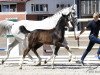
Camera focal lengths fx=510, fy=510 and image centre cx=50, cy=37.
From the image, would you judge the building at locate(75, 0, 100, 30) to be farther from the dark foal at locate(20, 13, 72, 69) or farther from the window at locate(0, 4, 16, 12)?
the dark foal at locate(20, 13, 72, 69)

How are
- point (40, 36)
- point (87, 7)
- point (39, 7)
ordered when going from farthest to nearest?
point (39, 7) → point (87, 7) → point (40, 36)

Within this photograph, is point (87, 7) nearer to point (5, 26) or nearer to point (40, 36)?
point (5, 26)

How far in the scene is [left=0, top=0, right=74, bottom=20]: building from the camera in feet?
205

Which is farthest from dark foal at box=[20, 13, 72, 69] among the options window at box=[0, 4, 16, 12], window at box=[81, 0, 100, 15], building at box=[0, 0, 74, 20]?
window at box=[0, 4, 16, 12]

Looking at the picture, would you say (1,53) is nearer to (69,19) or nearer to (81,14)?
(69,19)

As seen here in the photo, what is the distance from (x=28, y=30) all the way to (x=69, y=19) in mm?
1547

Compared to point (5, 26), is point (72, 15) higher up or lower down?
higher up

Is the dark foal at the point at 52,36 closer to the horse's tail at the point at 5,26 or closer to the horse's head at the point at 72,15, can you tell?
the horse's head at the point at 72,15

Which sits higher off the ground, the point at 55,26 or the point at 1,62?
the point at 55,26

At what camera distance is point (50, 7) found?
6334cm

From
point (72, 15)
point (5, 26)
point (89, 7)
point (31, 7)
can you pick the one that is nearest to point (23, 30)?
point (5, 26)

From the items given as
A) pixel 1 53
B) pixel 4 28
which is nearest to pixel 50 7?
pixel 1 53

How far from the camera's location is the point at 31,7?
6394cm

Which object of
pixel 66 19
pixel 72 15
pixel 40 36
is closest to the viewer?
pixel 72 15
